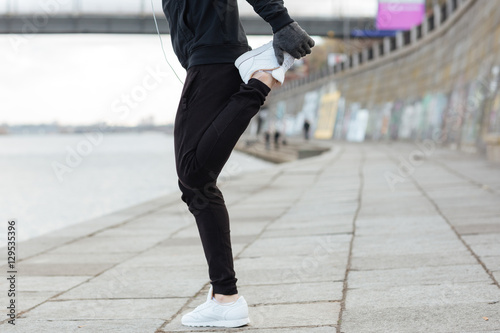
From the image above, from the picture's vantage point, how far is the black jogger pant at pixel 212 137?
3.04 meters

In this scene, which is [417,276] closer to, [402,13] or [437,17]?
[437,17]

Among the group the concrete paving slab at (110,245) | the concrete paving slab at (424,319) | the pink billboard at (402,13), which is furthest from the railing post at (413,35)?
the concrete paving slab at (424,319)

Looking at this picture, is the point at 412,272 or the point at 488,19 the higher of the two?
the point at 412,272

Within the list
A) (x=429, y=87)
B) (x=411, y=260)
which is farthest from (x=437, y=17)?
(x=411, y=260)

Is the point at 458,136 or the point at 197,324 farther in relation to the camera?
the point at 458,136

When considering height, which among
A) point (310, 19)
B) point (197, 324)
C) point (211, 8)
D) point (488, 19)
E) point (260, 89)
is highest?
point (211, 8)

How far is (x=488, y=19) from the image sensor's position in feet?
66.7

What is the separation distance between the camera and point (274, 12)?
2.96m

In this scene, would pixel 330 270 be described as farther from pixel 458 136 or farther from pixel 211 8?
pixel 458 136

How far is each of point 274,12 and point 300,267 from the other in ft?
7.21

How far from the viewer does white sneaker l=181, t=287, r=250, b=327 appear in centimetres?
317

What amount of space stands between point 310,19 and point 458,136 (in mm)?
27196

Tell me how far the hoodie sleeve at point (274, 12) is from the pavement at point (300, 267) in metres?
1.24

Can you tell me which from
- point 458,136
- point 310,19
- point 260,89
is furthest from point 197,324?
point 310,19
